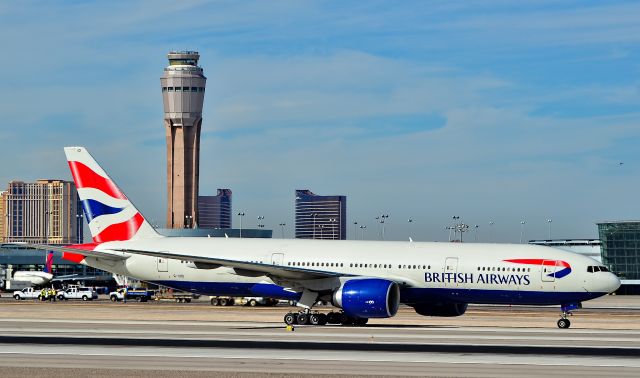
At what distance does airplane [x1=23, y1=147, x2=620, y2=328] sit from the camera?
168ft

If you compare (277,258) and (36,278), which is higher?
(277,258)

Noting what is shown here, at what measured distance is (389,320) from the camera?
58.0 m

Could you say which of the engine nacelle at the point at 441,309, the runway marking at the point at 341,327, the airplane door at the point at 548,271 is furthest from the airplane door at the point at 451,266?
the airplane door at the point at 548,271

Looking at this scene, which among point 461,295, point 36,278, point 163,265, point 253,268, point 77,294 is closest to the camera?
point 253,268

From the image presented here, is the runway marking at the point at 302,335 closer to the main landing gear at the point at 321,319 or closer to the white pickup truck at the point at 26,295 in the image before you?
the main landing gear at the point at 321,319

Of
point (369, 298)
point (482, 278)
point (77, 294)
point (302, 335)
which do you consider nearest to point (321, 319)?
point (369, 298)

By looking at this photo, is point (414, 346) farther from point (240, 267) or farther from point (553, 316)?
point (553, 316)

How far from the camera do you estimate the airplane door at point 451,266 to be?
5206 centimetres

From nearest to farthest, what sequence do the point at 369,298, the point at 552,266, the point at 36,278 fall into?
the point at 369,298 → the point at 552,266 → the point at 36,278

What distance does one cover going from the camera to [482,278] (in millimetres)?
51656

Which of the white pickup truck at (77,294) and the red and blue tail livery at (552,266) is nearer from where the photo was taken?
the red and blue tail livery at (552,266)

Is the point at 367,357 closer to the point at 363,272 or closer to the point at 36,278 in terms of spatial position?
the point at 363,272

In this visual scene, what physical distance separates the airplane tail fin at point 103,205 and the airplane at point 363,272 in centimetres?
82

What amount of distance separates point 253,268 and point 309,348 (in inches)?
569
